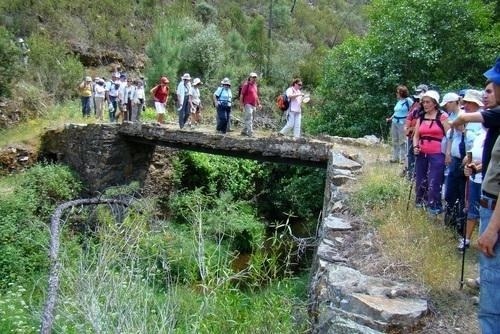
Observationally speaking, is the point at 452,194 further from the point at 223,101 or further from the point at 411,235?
the point at 223,101

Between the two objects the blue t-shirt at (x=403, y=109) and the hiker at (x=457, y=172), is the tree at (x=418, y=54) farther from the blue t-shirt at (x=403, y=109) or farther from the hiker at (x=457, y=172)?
the hiker at (x=457, y=172)

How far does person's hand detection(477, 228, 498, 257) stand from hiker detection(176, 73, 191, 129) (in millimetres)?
9836

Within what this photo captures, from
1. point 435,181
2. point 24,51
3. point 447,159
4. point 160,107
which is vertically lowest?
point 435,181

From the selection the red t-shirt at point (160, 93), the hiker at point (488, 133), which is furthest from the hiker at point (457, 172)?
the red t-shirt at point (160, 93)

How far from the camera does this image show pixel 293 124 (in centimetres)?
1165

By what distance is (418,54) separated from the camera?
498 inches

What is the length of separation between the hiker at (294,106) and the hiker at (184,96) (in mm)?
2505

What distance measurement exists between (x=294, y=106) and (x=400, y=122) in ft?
9.09

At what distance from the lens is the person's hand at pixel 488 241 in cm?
256

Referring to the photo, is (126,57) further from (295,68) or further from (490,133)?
(490,133)

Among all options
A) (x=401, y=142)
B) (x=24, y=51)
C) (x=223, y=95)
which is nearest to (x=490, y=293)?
(x=401, y=142)

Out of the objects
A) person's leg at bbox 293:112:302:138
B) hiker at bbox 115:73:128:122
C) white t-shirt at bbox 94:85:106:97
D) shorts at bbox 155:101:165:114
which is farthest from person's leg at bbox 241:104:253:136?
white t-shirt at bbox 94:85:106:97

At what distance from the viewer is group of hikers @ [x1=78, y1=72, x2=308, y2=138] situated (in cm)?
1086

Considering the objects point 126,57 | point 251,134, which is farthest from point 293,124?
point 126,57
